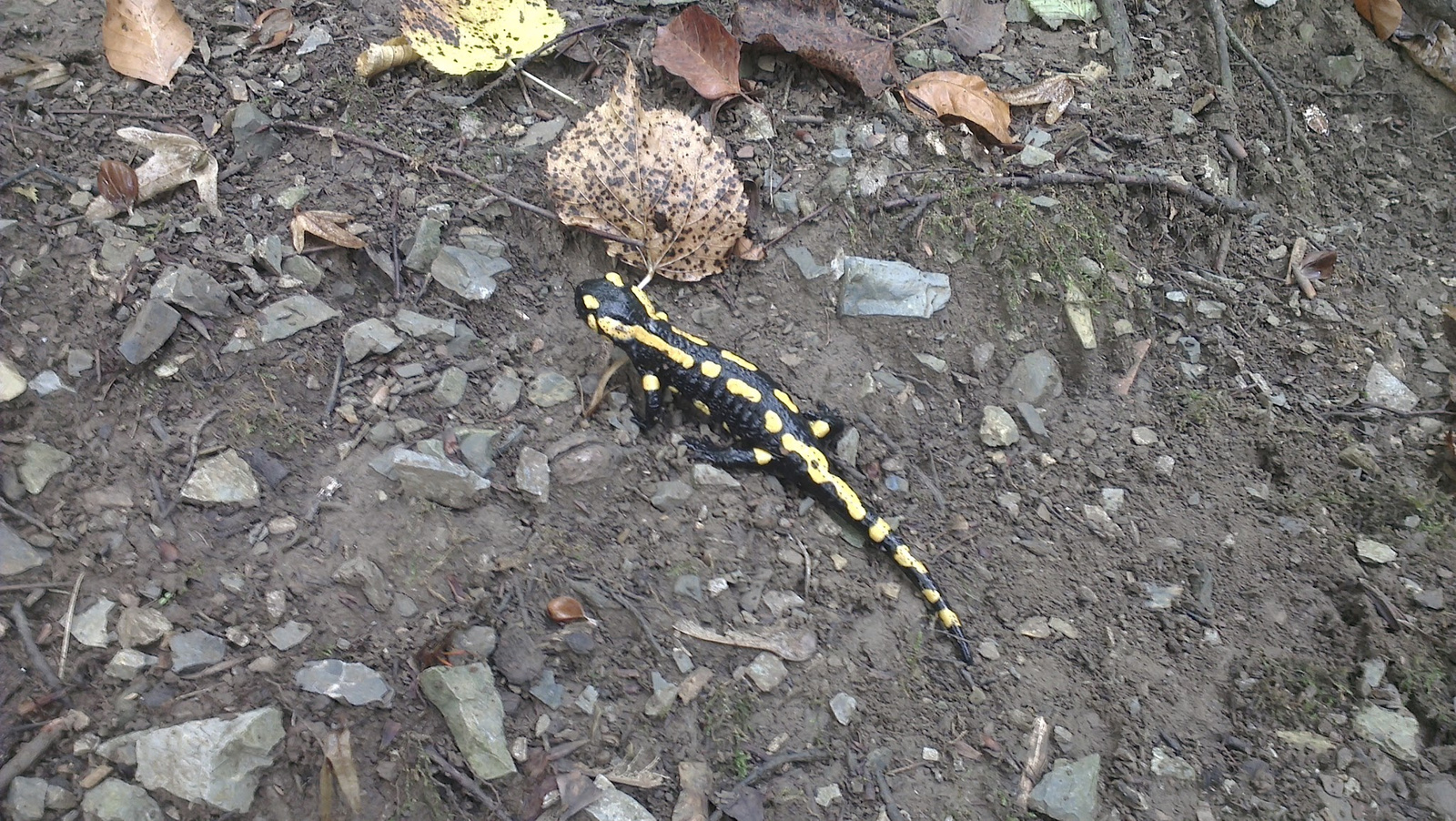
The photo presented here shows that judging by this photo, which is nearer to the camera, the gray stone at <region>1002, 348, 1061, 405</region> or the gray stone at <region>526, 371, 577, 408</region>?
the gray stone at <region>526, 371, 577, 408</region>

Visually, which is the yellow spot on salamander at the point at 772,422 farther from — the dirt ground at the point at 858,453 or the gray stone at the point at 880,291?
the gray stone at the point at 880,291

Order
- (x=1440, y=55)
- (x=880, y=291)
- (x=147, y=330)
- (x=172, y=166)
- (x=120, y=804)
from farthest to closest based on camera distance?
(x=1440, y=55), (x=880, y=291), (x=172, y=166), (x=147, y=330), (x=120, y=804)

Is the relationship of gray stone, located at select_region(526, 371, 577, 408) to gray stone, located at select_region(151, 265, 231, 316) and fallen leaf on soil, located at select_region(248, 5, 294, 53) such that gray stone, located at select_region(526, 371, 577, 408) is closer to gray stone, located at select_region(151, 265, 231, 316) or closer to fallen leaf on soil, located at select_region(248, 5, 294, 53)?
gray stone, located at select_region(151, 265, 231, 316)

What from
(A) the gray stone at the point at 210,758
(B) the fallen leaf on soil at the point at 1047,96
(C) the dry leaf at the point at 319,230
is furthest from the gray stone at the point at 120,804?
(B) the fallen leaf on soil at the point at 1047,96

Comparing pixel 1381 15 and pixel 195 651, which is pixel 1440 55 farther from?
pixel 195 651

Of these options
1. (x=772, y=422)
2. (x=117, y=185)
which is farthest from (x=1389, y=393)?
(x=117, y=185)

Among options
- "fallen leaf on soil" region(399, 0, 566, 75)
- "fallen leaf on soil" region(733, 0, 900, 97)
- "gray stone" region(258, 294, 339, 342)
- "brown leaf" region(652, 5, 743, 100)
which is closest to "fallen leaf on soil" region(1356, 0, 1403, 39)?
"fallen leaf on soil" region(733, 0, 900, 97)
